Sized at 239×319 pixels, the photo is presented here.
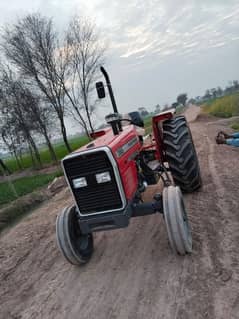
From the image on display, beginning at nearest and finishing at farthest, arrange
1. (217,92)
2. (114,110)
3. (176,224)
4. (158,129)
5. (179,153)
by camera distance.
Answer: (176,224) < (114,110) < (179,153) < (158,129) < (217,92)

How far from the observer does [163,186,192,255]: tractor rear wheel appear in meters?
3.40

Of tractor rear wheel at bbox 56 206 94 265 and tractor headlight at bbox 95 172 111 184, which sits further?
tractor rear wheel at bbox 56 206 94 265

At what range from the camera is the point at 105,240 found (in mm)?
4609

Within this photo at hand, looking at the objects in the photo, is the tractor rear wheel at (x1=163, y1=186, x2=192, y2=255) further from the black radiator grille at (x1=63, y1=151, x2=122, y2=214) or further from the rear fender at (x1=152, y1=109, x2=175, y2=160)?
the rear fender at (x1=152, y1=109, x2=175, y2=160)

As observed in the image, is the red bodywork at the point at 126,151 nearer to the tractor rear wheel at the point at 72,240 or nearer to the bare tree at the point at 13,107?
the tractor rear wheel at the point at 72,240

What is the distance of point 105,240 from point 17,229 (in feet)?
10.4

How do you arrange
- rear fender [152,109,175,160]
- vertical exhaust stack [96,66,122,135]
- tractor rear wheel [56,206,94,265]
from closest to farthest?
tractor rear wheel [56,206,94,265] < vertical exhaust stack [96,66,122,135] < rear fender [152,109,175,160]

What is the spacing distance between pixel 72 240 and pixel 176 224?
1.32m

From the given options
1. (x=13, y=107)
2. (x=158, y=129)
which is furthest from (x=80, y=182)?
(x=13, y=107)

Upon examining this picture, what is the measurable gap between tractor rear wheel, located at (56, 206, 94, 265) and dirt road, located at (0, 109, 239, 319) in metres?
0.17

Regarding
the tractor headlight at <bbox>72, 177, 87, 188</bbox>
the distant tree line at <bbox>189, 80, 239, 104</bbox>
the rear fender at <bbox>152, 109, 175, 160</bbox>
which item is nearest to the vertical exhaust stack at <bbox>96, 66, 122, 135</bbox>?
the rear fender at <bbox>152, 109, 175, 160</bbox>

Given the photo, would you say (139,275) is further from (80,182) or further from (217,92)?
(217,92)

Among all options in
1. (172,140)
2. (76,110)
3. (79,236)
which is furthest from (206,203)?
(76,110)

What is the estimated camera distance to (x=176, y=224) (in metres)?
3.40
